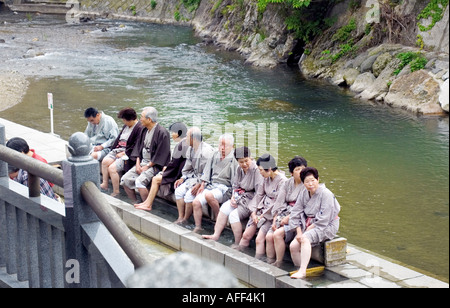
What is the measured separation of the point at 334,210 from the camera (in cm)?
752

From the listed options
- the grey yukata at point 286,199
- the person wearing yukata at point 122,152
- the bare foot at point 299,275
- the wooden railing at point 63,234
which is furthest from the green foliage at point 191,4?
the wooden railing at point 63,234

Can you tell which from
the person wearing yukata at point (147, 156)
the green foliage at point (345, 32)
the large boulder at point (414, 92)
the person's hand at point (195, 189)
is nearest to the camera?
the person's hand at point (195, 189)

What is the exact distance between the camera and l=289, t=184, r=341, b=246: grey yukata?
24.3 feet

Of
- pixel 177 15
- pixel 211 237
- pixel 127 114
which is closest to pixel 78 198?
pixel 211 237

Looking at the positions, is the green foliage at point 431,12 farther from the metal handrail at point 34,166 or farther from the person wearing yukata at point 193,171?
the metal handrail at point 34,166

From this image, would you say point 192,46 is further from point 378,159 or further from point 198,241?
point 198,241

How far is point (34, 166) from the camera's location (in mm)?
4770

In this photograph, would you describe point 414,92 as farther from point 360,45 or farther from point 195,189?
point 195,189

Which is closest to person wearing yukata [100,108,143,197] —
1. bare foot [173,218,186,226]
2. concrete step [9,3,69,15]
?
bare foot [173,218,186,226]

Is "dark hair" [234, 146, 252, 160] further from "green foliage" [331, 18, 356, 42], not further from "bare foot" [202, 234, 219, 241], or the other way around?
"green foliage" [331, 18, 356, 42]

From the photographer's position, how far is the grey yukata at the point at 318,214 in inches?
291

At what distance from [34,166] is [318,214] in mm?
3760

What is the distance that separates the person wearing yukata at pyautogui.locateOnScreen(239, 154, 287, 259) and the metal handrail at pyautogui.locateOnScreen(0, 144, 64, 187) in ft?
12.1

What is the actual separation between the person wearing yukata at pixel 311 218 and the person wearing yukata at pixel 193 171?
6.28 feet
